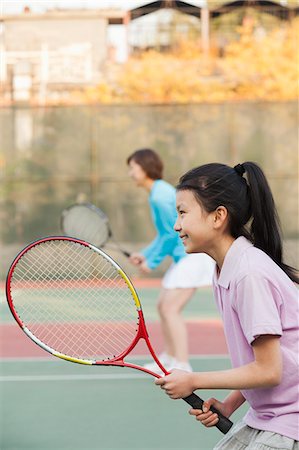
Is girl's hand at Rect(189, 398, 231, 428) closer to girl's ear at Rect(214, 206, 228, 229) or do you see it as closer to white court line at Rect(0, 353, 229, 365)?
girl's ear at Rect(214, 206, 228, 229)

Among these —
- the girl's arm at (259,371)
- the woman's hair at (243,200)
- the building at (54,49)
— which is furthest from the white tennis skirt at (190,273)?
the building at (54,49)

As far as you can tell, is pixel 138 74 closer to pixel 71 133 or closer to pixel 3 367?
pixel 71 133

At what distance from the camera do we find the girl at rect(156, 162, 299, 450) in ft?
7.02

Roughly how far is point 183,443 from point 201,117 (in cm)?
838

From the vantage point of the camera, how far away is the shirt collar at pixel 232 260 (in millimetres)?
2221

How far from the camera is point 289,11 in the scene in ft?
84.6

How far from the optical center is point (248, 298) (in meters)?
2.14

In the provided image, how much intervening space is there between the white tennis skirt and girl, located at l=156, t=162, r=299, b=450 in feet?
10.7

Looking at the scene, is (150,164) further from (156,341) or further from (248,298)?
(248,298)

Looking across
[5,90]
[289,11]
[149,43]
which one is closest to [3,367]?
[5,90]

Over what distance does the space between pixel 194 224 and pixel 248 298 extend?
0.25m

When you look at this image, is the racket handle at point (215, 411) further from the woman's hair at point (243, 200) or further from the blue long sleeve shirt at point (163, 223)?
the blue long sleeve shirt at point (163, 223)

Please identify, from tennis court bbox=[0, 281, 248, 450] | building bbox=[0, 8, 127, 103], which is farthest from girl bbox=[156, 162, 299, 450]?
building bbox=[0, 8, 127, 103]

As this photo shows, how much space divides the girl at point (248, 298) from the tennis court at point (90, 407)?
1550 mm
